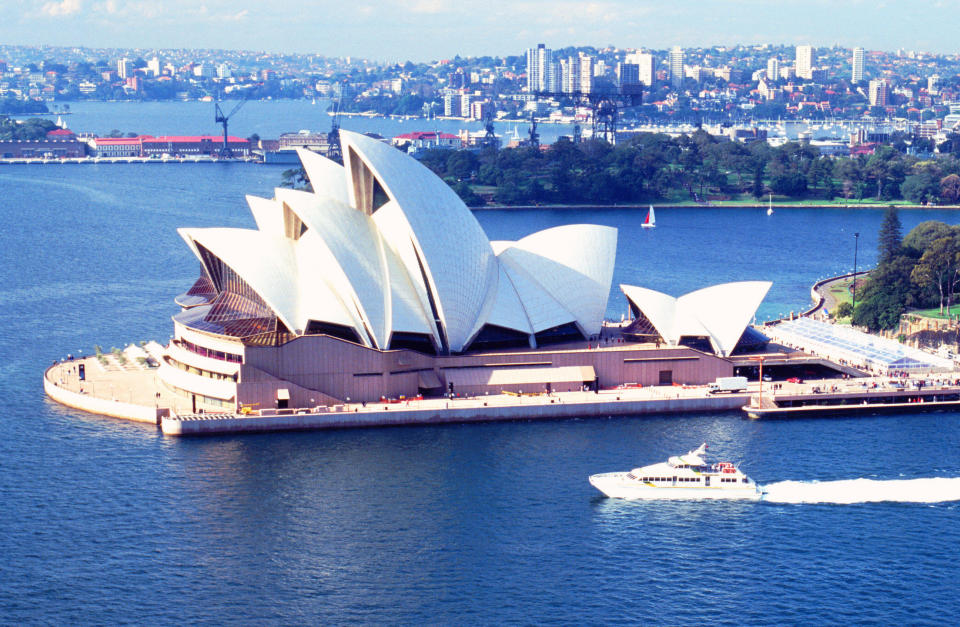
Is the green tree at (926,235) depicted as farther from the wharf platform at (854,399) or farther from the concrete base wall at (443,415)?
the concrete base wall at (443,415)

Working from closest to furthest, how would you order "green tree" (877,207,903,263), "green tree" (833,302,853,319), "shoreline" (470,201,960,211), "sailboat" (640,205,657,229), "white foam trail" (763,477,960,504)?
"white foam trail" (763,477,960,504), "green tree" (833,302,853,319), "green tree" (877,207,903,263), "sailboat" (640,205,657,229), "shoreline" (470,201,960,211)

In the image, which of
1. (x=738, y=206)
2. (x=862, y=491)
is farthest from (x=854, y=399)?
(x=738, y=206)

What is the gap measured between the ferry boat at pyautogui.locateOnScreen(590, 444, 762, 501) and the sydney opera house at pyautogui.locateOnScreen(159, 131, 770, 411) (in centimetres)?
1080

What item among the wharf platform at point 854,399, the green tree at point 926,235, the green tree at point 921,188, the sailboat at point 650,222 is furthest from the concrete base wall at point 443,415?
the green tree at point 921,188

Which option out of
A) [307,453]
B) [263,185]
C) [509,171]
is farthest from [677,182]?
[307,453]

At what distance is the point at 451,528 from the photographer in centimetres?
3947

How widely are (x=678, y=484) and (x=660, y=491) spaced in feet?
1.98

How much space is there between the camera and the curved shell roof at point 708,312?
2183 inches

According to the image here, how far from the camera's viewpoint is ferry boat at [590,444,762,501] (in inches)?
1658

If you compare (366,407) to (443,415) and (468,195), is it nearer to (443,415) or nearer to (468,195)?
(443,415)

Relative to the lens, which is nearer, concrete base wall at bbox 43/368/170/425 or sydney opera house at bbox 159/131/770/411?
concrete base wall at bbox 43/368/170/425

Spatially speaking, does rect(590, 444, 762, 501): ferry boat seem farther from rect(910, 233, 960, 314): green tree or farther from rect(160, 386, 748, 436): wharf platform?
rect(910, 233, 960, 314): green tree

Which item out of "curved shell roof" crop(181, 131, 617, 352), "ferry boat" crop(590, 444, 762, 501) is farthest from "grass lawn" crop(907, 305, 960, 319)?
"ferry boat" crop(590, 444, 762, 501)

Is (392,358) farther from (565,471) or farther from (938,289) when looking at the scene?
(938,289)
